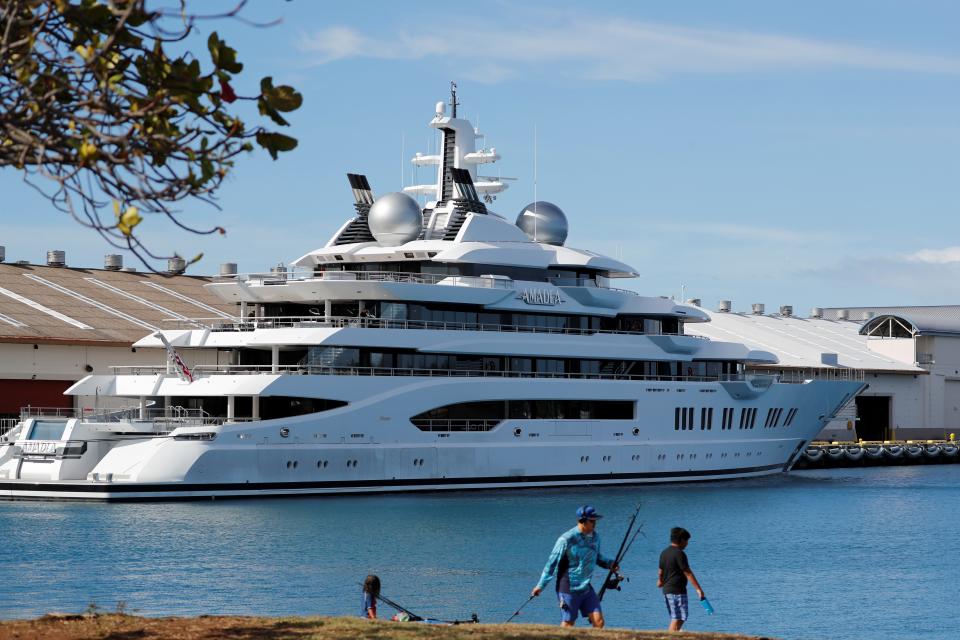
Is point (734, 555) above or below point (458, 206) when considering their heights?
below

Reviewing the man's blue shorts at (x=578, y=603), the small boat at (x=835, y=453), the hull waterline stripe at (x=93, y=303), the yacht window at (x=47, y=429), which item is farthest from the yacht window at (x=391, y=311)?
the small boat at (x=835, y=453)

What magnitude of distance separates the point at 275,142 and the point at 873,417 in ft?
230

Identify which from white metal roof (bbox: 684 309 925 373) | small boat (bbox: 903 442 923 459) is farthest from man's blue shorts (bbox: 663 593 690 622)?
white metal roof (bbox: 684 309 925 373)

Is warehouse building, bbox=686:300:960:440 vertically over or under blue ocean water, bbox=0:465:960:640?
over

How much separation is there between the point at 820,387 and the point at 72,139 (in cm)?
4444

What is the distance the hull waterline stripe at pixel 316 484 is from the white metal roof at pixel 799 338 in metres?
26.3

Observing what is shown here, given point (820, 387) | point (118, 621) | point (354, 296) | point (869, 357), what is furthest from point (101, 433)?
point (869, 357)

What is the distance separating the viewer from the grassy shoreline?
13.4 metres

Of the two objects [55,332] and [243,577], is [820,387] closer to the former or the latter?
[55,332]

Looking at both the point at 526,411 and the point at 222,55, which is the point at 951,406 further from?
the point at 222,55

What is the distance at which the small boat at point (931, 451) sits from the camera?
223 feet

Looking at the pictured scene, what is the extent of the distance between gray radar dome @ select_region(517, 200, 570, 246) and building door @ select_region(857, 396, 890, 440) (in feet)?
109

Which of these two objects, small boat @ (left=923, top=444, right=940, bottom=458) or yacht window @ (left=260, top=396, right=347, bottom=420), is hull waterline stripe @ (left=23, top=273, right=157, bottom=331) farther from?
small boat @ (left=923, top=444, right=940, bottom=458)

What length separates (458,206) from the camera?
45594 millimetres
